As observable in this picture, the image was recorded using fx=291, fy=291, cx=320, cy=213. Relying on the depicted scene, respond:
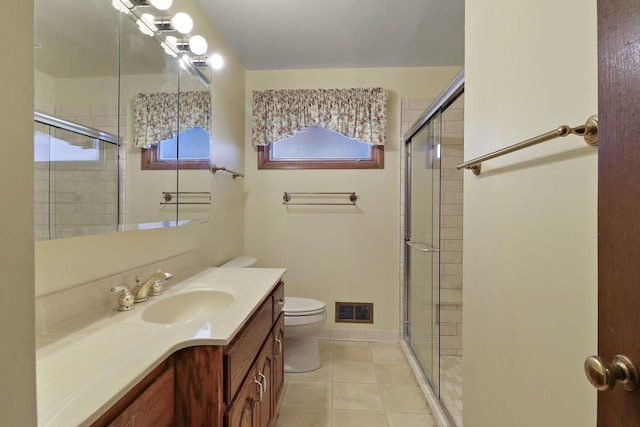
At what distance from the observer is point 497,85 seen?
0.94 meters

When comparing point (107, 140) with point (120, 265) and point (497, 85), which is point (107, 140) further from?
point (497, 85)

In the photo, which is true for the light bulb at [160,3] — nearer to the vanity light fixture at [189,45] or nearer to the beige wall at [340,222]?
the vanity light fixture at [189,45]

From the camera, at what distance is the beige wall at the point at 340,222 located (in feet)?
8.43

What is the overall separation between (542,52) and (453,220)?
1.25 metres

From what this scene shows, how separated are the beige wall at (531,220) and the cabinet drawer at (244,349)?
837mm

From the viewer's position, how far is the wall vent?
2.61 meters

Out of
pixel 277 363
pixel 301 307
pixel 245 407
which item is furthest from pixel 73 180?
pixel 301 307

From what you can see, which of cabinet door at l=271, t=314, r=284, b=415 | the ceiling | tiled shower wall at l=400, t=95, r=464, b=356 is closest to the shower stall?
tiled shower wall at l=400, t=95, r=464, b=356

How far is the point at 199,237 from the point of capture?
181 centimetres

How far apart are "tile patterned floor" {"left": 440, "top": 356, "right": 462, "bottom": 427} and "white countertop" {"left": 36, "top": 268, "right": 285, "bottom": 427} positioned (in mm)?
1239

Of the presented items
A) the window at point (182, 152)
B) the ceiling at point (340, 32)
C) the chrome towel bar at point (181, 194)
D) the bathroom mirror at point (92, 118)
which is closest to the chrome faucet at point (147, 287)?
the bathroom mirror at point (92, 118)

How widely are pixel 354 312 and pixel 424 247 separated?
948 mm

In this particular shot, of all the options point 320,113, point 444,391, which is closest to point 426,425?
point 444,391

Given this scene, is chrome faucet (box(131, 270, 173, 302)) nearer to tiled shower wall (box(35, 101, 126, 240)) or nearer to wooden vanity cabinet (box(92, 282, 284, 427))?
tiled shower wall (box(35, 101, 126, 240))
